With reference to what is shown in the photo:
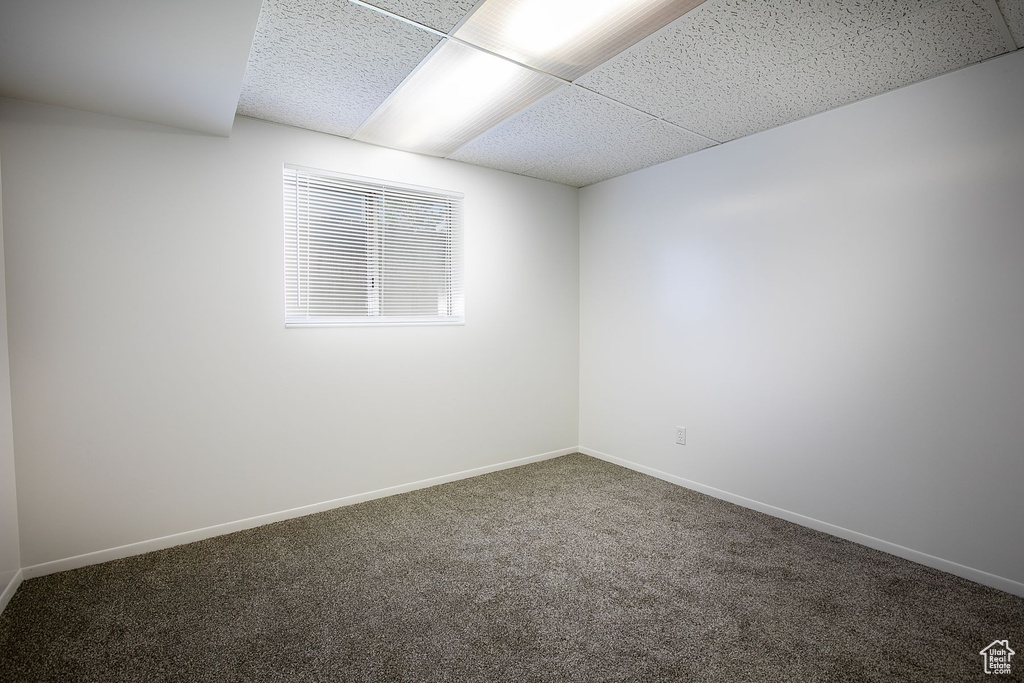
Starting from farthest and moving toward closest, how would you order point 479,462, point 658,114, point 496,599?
point 479,462 → point 658,114 → point 496,599

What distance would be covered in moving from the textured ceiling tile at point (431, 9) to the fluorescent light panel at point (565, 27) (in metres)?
0.06

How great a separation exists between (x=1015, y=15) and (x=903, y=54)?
13.8 inches

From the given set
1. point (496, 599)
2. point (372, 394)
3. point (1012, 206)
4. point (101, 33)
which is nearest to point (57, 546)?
point (372, 394)

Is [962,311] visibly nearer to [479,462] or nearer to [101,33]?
[479,462]

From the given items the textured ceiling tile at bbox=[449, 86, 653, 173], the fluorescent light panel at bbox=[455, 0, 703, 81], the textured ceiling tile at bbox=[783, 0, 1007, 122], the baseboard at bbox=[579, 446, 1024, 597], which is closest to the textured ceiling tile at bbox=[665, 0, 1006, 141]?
the textured ceiling tile at bbox=[783, 0, 1007, 122]

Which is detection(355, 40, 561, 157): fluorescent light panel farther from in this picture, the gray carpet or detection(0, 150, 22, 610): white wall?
the gray carpet

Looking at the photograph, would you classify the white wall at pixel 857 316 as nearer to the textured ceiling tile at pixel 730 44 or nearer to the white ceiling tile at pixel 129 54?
the textured ceiling tile at pixel 730 44

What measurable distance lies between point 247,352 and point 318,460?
83 cm

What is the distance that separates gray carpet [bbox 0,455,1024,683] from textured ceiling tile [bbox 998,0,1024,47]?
8.05ft

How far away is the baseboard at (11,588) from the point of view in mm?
2080

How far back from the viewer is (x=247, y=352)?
290 cm

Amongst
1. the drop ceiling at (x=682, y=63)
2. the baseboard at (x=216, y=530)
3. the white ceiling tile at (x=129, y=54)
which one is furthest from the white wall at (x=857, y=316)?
the white ceiling tile at (x=129, y=54)

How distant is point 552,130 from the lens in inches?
119

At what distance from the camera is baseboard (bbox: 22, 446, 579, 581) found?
2408mm
